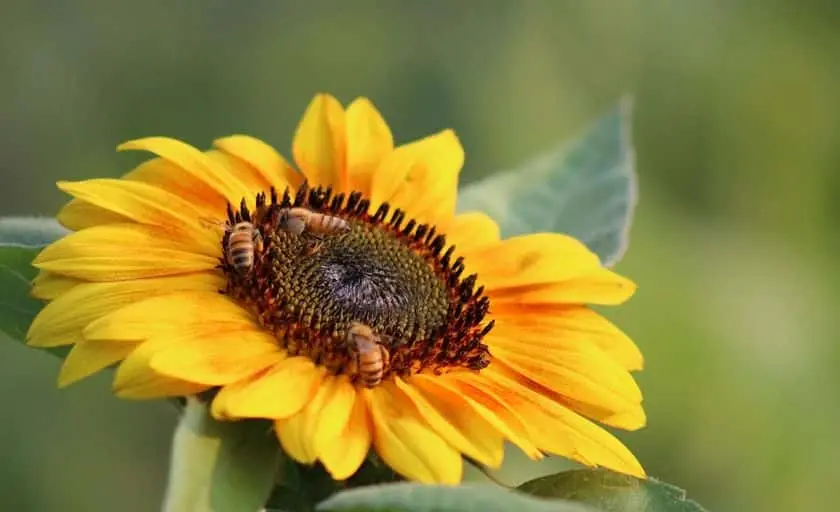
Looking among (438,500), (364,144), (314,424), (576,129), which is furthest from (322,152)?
(576,129)

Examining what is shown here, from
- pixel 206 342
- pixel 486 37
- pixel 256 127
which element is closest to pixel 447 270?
pixel 206 342

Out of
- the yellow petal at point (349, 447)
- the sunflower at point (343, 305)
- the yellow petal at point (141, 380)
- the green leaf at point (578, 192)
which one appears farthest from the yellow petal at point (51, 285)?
the green leaf at point (578, 192)

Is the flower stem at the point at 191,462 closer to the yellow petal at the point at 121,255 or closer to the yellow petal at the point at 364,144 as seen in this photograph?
the yellow petal at the point at 121,255

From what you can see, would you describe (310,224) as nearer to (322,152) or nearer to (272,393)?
(322,152)

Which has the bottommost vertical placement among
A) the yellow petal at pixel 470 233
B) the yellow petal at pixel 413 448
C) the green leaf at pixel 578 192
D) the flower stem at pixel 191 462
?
the flower stem at pixel 191 462

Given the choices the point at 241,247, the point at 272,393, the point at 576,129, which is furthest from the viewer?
the point at 576,129

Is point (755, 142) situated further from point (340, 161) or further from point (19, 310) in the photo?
point (19, 310)
